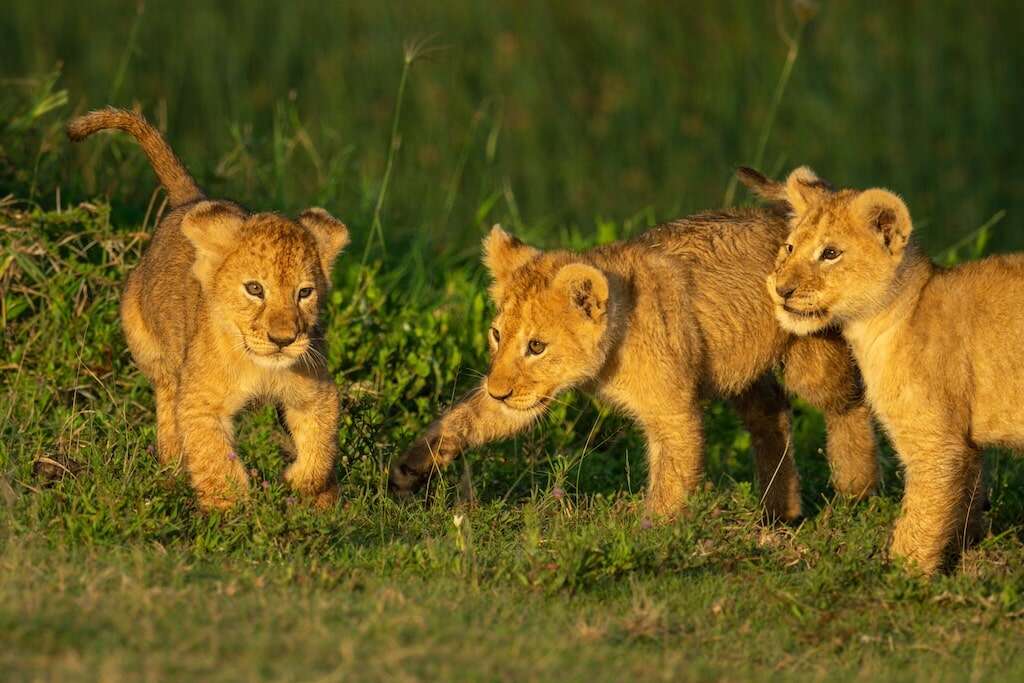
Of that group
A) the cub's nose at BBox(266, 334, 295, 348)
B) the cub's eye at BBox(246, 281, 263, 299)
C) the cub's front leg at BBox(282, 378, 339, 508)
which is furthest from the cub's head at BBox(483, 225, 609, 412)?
the cub's eye at BBox(246, 281, 263, 299)

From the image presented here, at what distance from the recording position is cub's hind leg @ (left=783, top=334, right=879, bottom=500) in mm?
7570

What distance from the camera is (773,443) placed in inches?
312

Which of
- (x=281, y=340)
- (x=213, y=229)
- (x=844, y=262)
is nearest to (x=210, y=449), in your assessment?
(x=281, y=340)

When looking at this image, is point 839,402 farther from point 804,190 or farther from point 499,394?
point 499,394

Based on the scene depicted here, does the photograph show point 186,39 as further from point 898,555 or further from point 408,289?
point 898,555

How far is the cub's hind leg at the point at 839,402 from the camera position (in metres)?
7.57

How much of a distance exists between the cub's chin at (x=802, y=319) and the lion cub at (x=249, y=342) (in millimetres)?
1852

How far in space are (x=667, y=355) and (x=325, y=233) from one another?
1513mm

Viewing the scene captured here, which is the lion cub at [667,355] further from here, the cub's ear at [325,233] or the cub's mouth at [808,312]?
the cub's ear at [325,233]

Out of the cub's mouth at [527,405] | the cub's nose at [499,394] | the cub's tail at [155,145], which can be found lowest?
the cub's mouth at [527,405]

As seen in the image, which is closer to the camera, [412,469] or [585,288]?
[585,288]

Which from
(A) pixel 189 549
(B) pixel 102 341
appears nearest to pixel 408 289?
(B) pixel 102 341

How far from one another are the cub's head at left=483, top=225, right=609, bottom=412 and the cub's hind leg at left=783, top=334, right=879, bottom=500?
46.9 inches

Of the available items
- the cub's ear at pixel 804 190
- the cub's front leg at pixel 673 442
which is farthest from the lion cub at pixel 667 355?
the cub's ear at pixel 804 190
